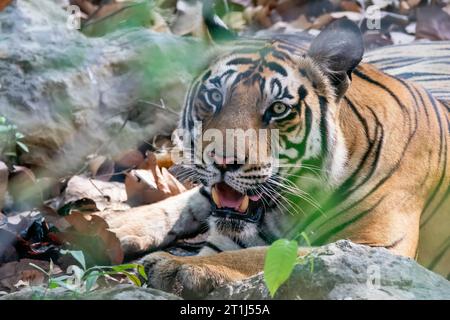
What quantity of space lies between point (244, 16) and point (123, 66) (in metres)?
1.22

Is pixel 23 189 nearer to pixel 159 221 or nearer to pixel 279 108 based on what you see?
pixel 159 221

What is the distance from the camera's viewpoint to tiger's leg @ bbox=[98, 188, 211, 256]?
324 centimetres

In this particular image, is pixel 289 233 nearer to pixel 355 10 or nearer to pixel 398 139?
pixel 398 139

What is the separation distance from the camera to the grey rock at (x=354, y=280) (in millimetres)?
2057

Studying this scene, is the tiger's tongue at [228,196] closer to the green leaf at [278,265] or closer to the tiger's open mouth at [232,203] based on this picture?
the tiger's open mouth at [232,203]

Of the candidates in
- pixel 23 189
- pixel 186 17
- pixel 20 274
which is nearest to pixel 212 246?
pixel 20 274

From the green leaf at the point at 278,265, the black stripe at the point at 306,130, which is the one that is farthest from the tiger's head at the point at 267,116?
the green leaf at the point at 278,265

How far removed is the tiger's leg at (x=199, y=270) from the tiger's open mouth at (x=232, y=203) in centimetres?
24

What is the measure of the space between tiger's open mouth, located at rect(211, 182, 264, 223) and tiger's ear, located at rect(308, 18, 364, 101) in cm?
46

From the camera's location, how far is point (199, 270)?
239 centimetres

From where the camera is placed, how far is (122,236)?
3.21 meters

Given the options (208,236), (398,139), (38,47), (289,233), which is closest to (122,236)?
(208,236)

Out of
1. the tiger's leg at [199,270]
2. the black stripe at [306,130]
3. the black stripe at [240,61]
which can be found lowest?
the tiger's leg at [199,270]

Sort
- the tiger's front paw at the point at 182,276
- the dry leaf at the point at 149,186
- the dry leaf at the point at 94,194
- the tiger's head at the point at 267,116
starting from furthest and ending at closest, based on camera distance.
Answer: the dry leaf at the point at 149,186 < the dry leaf at the point at 94,194 < the tiger's head at the point at 267,116 < the tiger's front paw at the point at 182,276
